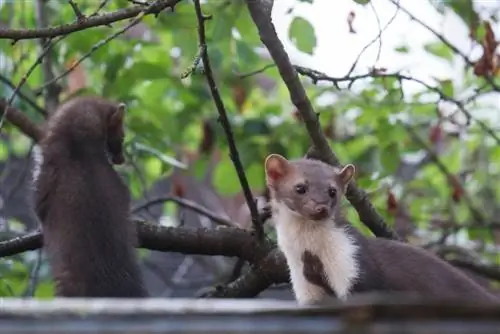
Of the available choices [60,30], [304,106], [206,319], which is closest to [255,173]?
[304,106]

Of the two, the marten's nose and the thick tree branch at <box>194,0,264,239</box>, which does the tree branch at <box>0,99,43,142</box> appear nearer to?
the thick tree branch at <box>194,0,264,239</box>

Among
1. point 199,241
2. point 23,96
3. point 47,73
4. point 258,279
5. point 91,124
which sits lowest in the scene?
point 258,279

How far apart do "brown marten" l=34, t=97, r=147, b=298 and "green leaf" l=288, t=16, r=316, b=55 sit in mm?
1091

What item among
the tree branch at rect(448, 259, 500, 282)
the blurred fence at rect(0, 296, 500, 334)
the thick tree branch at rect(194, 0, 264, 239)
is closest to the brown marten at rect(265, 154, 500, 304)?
the thick tree branch at rect(194, 0, 264, 239)

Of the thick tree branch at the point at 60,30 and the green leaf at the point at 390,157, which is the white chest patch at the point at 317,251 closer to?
the thick tree branch at the point at 60,30

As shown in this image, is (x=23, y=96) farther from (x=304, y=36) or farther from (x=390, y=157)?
(x=390, y=157)

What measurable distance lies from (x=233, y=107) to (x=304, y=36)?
1.94 metres

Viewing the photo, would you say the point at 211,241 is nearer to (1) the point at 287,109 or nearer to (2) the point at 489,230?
(2) the point at 489,230

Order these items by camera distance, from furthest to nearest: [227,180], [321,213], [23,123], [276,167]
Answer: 1. [227,180]
2. [23,123]
3. [276,167]
4. [321,213]

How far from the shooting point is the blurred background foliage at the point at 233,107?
5461mm

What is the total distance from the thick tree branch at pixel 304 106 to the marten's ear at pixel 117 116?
1.20 metres

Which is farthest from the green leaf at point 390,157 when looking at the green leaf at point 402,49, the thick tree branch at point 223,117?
the thick tree branch at point 223,117

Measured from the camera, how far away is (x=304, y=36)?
16.5 ft

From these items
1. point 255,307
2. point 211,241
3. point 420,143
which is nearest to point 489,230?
point 420,143
